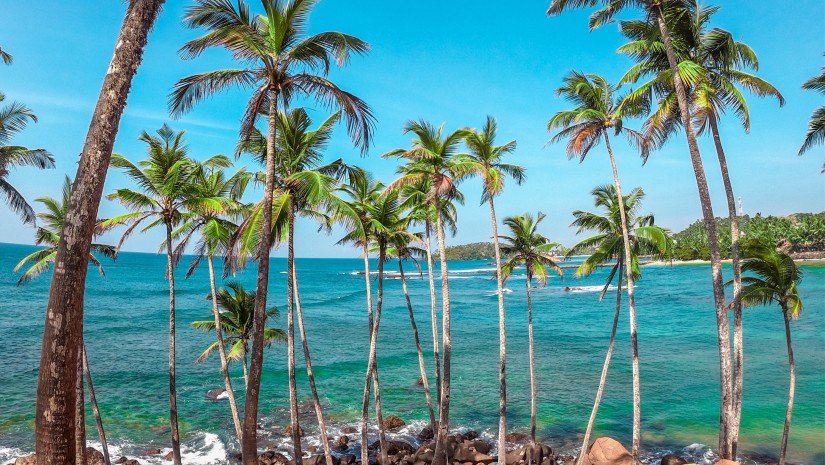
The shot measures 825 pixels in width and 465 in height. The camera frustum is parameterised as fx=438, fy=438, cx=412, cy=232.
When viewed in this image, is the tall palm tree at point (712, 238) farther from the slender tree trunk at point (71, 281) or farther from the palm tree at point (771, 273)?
the slender tree trunk at point (71, 281)

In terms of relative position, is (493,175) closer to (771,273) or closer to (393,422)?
(771,273)

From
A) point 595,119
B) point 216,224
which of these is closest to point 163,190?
point 216,224

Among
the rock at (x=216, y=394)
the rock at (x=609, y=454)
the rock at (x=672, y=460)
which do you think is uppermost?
the rock at (x=609, y=454)

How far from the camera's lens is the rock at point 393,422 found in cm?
2375

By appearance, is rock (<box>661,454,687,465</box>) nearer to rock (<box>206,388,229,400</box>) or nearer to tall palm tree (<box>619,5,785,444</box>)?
tall palm tree (<box>619,5,785,444</box>)

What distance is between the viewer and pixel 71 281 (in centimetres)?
497

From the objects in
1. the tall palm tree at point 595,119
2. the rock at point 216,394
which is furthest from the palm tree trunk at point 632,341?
the rock at point 216,394

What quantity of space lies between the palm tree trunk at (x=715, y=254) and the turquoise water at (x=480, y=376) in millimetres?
9967

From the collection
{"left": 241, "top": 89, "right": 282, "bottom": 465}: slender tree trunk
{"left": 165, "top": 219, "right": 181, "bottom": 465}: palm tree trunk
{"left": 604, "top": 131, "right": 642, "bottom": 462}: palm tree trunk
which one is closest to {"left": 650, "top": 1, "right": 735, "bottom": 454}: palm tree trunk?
{"left": 604, "top": 131, "right": 642, "bottom": 462}: palm tree trunk

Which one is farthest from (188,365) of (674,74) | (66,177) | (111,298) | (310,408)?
(111,298)

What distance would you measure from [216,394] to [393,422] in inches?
532

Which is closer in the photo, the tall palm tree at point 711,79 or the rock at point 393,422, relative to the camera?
the tall palm tree at point 711,79

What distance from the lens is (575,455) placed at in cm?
1997

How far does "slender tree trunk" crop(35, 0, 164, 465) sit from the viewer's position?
189 inches
